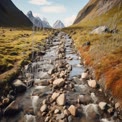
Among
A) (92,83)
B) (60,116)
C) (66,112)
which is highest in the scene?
(92,83)

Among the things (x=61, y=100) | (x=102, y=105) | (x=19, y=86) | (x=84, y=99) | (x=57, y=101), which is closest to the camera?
(x=102, y=105)

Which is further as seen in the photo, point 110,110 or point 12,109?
point 110,110

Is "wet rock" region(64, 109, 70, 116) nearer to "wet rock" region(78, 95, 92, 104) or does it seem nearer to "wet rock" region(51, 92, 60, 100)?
"wet rock" region(78, 95, 92, 104)

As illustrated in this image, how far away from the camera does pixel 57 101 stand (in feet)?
102

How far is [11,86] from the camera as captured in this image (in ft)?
117

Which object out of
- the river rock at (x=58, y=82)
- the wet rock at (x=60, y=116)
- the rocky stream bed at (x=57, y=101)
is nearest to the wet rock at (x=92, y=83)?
the rocky stream bed at (x=57, y=101)

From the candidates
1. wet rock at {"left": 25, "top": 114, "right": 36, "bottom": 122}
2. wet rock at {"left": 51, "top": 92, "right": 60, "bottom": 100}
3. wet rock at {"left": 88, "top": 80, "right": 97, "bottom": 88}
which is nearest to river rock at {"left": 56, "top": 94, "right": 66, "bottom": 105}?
wet rock at {"left": 51, "top": 92, "right": 60, "bottom": 100}

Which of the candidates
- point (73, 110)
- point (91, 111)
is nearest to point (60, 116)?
point (73, 110)

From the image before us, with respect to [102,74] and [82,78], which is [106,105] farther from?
[82,78]

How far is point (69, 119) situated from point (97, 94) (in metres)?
9.37

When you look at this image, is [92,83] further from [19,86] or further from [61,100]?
[19,86]

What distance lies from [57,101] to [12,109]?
656 cm

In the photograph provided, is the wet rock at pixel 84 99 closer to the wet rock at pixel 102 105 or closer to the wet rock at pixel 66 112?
the wet rock at pixel 102 105

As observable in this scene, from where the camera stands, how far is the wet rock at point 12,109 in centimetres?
2778
